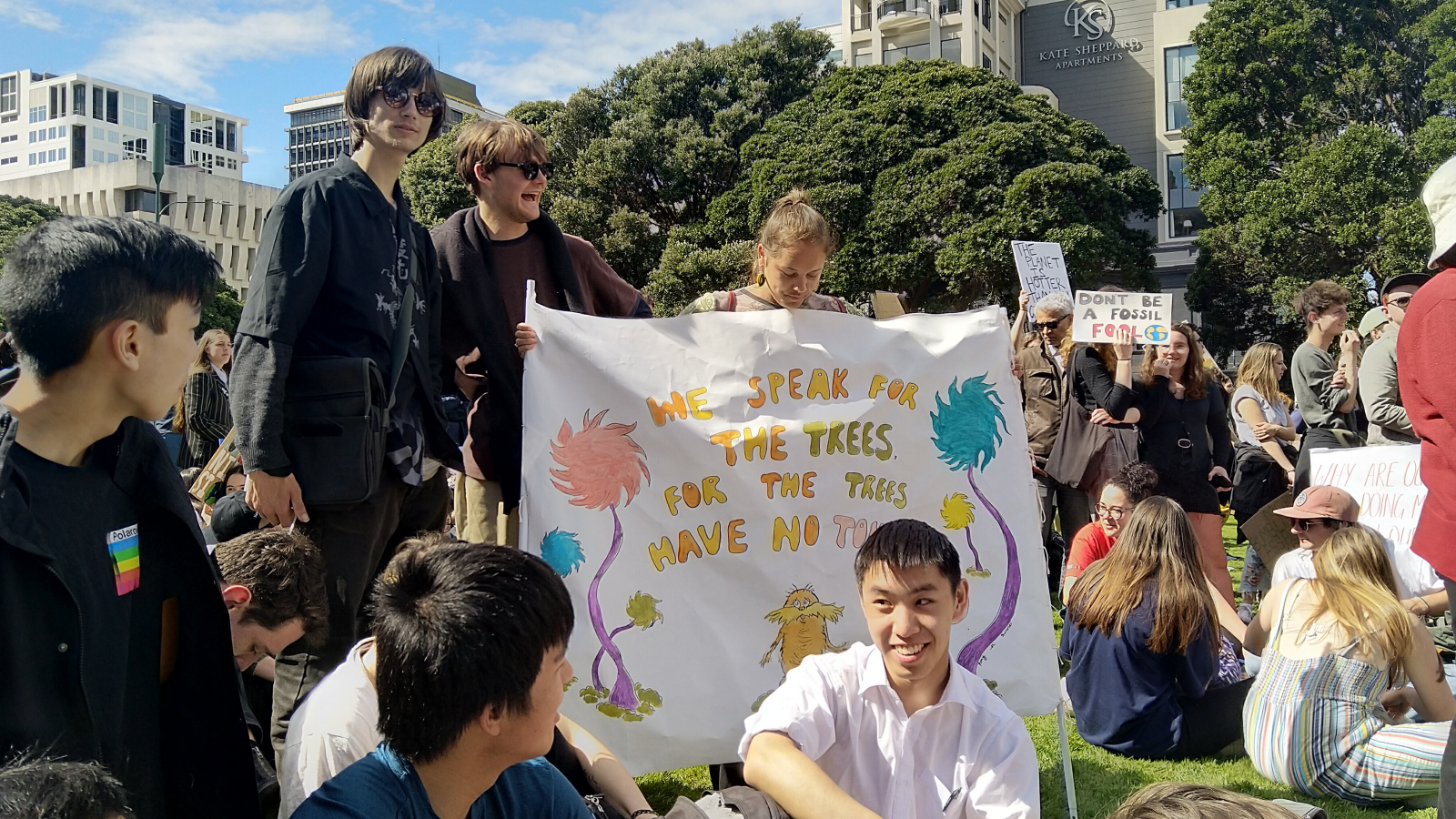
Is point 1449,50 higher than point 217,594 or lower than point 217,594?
higher

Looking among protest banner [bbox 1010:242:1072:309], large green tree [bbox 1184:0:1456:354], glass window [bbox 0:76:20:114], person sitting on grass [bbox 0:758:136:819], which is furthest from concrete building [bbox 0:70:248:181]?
person sitting on grass [bbox 0:758:136:819]

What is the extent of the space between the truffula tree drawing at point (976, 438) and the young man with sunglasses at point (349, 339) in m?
1.58

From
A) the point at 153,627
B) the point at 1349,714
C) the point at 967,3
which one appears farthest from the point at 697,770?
the point at 967,3

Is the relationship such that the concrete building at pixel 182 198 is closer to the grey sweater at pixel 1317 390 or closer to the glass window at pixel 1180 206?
the glass window at pixel 1180 206

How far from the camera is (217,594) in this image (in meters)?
2.05

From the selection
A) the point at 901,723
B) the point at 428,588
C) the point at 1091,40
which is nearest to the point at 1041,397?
the point at 901,723

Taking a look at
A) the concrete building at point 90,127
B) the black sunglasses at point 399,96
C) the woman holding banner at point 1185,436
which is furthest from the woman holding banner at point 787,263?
the concrete building at point 90,127

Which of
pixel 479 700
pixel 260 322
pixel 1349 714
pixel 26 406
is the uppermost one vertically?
pixel 260 322

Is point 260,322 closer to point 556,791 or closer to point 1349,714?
point 556,791

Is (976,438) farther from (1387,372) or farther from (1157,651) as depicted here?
(1387,372)

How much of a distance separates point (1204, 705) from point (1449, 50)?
28383 millimetres

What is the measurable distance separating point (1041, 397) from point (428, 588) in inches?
213

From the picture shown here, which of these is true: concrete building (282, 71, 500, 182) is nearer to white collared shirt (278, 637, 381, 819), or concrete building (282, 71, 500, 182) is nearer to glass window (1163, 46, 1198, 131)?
glass window (1163, 46, 1198, 131)

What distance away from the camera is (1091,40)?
49594mm
